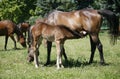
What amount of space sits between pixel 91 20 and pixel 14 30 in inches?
337

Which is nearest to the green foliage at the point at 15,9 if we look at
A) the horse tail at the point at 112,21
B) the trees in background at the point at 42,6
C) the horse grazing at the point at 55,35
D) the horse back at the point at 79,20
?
the trees in background at the point at 42,6

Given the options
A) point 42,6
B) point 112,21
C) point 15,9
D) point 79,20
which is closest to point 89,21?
point 79,20

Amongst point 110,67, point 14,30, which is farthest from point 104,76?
point 14,30

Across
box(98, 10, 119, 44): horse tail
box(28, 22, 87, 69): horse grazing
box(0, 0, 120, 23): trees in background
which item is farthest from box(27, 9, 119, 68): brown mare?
box(0, 0, 120, 23): trees in background

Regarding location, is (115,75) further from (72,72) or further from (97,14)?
(97,14)

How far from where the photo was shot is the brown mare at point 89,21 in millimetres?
11188

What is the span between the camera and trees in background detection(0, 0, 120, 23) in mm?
31797

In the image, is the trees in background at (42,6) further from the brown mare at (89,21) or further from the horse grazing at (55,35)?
the horse grazing at (55,35)

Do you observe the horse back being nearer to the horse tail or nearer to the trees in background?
the horse tail

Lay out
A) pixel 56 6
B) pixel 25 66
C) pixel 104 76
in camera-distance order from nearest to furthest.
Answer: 1. pixel 104 76
2. pixel 25 66
3. pixel 56 6

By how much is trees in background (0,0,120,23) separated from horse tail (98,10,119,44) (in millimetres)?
18347

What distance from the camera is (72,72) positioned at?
9.58 metres

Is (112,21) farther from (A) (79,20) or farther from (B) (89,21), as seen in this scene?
(A) (79,20)

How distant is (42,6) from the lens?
37219 mm
